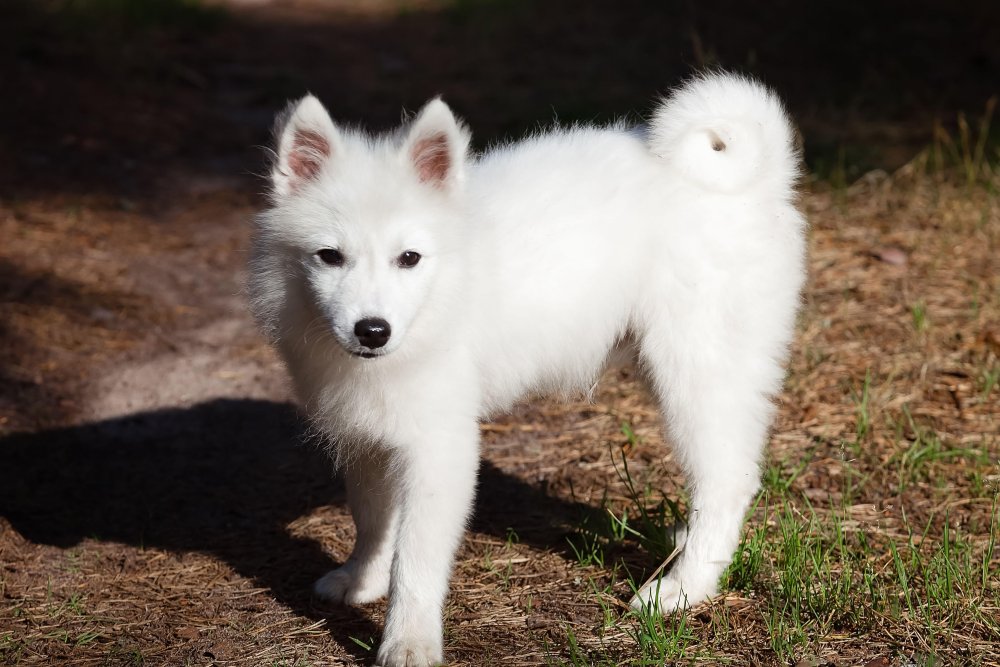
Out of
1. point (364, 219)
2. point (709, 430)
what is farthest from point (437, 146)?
point (709, 430)

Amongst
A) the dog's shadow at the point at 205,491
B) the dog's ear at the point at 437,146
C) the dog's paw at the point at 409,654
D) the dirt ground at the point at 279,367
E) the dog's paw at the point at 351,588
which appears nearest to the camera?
the dog's paw at the point at 409,654

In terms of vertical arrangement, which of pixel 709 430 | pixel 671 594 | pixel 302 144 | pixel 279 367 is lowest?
pixel 671 594

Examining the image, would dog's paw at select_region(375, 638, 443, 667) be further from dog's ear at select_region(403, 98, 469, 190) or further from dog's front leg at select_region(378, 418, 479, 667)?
dog's ear at select_region(403, 98, 469, 190)

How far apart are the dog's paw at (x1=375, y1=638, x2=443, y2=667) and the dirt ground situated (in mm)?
111

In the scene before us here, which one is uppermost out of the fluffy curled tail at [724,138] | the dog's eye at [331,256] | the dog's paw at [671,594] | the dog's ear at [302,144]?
the fluffy curled tail at [724,138]

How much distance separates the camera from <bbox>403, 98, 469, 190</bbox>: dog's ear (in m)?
2.97

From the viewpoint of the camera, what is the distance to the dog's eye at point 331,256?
2895mm

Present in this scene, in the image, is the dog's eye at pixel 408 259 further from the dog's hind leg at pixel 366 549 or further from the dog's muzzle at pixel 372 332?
the dog's hind leg at pixel 366 549

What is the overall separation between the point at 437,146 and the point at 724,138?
0.96m

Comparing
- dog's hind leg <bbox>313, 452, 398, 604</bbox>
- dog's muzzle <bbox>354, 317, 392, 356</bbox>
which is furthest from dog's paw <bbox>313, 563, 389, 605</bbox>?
dog's muzzle <bbox>354, 317, 392, 356</bbox>

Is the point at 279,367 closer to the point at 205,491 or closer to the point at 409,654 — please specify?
the point at 205,491

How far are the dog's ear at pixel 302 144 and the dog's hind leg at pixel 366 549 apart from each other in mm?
934

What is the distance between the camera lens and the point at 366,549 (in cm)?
345

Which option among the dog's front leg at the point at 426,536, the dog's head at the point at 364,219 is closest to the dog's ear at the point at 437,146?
the dog's head at the point at 364,219
